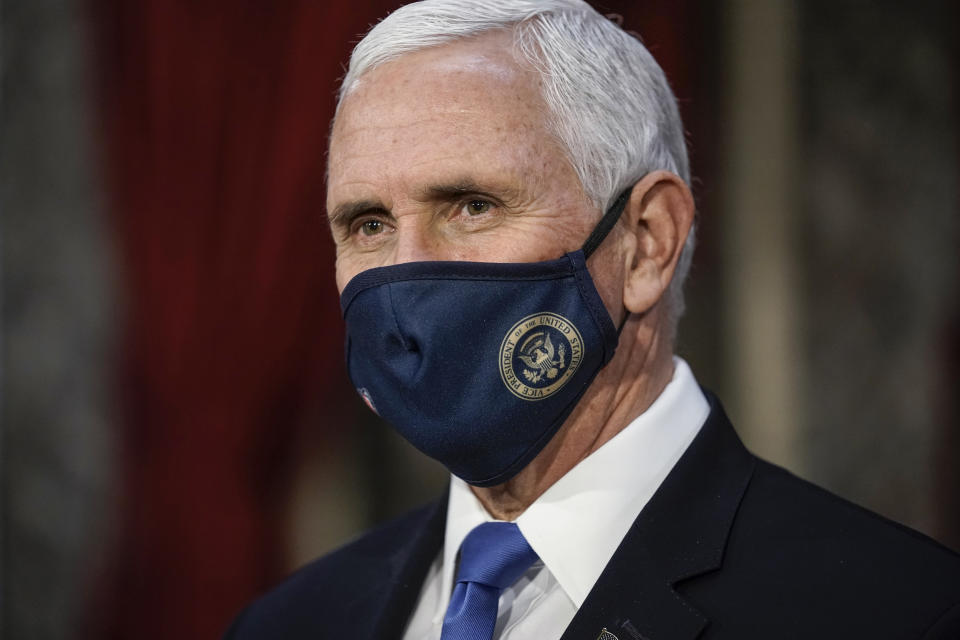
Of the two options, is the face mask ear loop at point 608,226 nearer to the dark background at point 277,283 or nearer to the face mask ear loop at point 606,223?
the face mask ear loop at point 606,223

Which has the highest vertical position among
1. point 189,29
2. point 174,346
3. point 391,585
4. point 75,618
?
point 189,29

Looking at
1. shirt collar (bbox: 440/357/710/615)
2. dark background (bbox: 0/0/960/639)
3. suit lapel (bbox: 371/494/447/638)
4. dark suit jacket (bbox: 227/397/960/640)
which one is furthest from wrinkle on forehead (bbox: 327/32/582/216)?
dark background (bbox: 0/0/960/639)

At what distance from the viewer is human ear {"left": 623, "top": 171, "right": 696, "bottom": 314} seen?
1.85m

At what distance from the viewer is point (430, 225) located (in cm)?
174

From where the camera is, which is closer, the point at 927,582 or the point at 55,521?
the point at 927,582

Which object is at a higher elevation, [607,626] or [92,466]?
[607,626]

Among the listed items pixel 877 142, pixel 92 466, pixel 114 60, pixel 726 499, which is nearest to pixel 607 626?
pixel 726 499

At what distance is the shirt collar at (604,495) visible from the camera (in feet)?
5.64

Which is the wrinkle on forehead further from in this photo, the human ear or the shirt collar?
the shirt collar

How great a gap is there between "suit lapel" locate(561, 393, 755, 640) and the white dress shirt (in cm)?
4

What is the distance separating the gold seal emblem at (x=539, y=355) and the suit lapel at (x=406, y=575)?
48 cm

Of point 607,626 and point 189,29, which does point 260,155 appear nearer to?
point 189,29

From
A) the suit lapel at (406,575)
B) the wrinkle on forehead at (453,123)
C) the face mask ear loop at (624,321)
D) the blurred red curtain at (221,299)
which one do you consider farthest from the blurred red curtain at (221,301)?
the face mask ear loop at (624,321)

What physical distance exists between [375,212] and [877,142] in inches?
84.6
